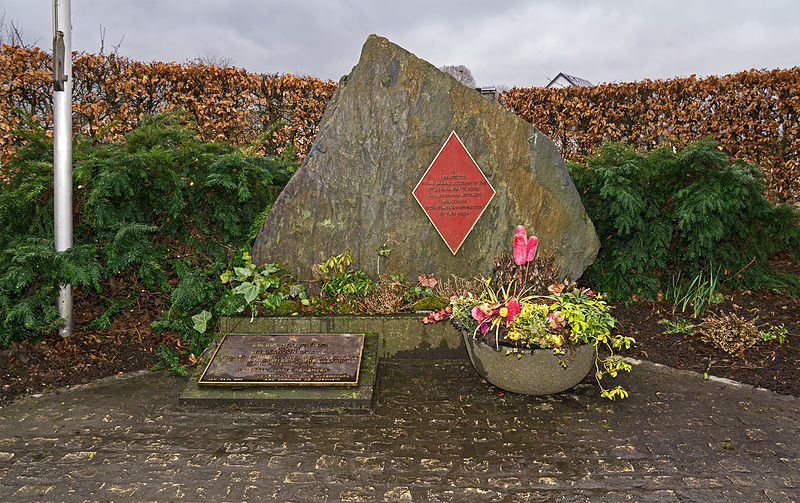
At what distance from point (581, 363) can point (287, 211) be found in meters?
3.00

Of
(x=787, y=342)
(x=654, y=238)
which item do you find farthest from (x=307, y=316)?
(x=787, y=342)

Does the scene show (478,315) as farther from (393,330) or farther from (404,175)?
(404,175)

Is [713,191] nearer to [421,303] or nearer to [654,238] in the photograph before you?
[654,238]

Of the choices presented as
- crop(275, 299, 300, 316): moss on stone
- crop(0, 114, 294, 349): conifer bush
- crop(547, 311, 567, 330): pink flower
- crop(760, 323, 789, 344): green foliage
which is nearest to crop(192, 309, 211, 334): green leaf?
crop(0, 114, 294, 349): conifer bush

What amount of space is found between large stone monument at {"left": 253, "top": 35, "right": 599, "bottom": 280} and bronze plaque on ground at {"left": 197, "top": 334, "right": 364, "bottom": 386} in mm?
978

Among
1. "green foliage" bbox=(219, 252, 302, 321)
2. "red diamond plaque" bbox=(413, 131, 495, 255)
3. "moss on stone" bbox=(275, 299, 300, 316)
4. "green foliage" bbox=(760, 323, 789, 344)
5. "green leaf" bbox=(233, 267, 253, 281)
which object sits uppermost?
"red diamond plaque" bbox=(413, 131, 495, 255)

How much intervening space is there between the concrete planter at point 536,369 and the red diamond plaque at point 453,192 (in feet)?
5.10

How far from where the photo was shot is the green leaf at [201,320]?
194 inches

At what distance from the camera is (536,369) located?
12.8ft

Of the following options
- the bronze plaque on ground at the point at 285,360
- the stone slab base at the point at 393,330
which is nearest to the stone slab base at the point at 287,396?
the bronze plaque on ground at the point at 285,360

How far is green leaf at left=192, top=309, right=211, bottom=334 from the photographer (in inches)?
194

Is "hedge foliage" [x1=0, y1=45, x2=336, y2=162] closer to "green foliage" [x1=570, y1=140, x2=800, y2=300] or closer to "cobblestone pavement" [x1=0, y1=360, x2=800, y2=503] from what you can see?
"green foliage" [x1=570, y1=140, x2=800, y2=300]

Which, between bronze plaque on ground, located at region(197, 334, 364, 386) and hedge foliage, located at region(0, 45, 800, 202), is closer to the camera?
bronze plaque on ground, located at region(197, 334, 364, 386)

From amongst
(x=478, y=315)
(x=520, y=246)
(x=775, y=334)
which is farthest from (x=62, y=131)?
(x=775, y=334)
